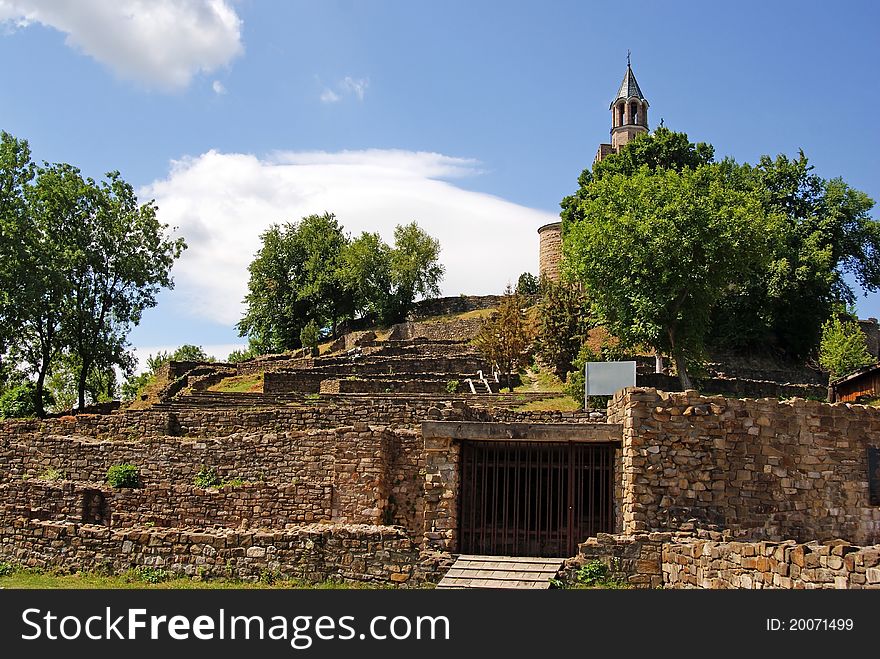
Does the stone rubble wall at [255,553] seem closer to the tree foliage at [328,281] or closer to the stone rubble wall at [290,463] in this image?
the stone rubble wall at [290,463]

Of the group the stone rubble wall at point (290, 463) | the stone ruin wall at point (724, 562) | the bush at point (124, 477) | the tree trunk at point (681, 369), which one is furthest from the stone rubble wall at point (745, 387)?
the bush at point (124, 477)

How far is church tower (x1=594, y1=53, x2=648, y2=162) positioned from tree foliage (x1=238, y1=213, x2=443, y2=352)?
797 inches

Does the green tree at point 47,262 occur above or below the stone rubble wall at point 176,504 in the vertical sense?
above

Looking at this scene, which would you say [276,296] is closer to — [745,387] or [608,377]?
[745,387]

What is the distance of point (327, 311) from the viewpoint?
58000 millimetres

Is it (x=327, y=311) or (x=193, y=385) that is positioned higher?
(x=327, y=311)

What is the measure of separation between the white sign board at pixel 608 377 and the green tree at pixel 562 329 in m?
14.8

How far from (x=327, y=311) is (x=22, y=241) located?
27.9 meters

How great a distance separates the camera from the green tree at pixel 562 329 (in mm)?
33312

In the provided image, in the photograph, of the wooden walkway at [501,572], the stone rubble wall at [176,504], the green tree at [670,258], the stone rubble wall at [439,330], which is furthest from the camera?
the stone rubble wall at [439,330]

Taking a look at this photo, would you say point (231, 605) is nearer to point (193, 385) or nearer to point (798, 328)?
point (193, 385)

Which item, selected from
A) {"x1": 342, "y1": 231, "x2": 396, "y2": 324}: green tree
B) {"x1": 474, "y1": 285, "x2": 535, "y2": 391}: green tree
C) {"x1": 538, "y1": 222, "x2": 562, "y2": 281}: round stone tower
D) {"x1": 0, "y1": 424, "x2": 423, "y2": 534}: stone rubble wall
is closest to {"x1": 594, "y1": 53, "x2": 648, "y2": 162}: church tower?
{"x1": 538, "y1": 222, "x2": 562, "y2": 281}: round stone tower

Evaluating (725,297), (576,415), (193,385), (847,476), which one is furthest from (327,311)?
(847,476)

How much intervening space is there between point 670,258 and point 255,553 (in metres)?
19.2
